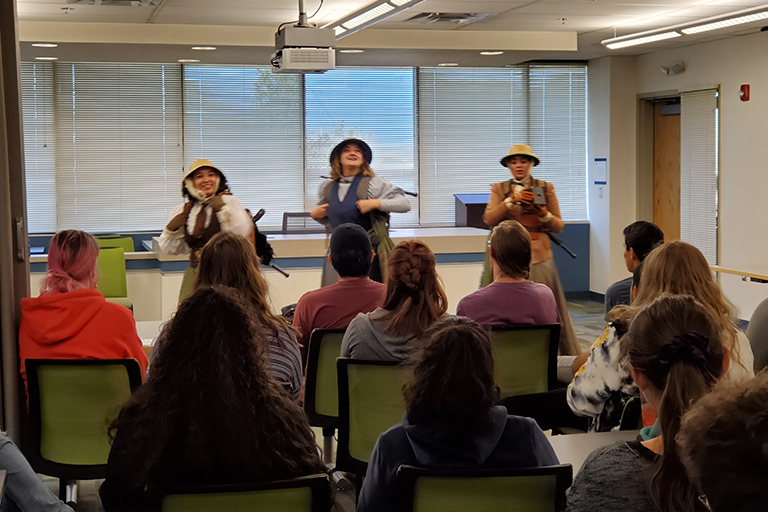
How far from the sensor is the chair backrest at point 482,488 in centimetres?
160

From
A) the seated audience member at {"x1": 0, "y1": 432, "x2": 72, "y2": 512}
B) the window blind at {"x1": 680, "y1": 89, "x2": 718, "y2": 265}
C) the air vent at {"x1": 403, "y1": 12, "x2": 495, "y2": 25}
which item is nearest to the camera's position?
the seated audience member at {"x1": 0, "y1": 432, "x2": 72, "y2": 512}

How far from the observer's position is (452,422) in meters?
1.68

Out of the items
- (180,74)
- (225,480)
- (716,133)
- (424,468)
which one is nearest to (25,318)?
(225,480)

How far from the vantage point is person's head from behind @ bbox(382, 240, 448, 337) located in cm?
288

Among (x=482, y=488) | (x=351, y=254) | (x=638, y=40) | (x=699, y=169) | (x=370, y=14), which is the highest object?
(x=638, y=40)

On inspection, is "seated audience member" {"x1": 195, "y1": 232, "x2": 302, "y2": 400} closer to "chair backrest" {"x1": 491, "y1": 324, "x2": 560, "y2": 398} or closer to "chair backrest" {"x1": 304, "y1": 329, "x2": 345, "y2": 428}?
"chair backrest" {"x1": 304, "y1": 329, "x2": 345, "y2": 428}

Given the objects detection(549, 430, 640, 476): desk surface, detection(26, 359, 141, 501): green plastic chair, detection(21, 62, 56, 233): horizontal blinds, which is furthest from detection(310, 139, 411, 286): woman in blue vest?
detection(21, 62, 56, 233): horizontal blinds

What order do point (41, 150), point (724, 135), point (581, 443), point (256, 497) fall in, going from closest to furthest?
point (256, 497), point (581, 443), point (724, 135), point (41, 150)

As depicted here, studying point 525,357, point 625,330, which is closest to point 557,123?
point 525,357

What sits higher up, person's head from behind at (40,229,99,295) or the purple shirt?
person's head from behind at (40,229,99,295)

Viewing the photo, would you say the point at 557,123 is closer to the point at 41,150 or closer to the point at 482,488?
the point at 41,150

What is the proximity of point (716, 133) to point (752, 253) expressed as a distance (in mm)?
1240

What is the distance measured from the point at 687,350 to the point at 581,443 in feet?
2.29

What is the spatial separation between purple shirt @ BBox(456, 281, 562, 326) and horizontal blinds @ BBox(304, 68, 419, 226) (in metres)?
5.96
